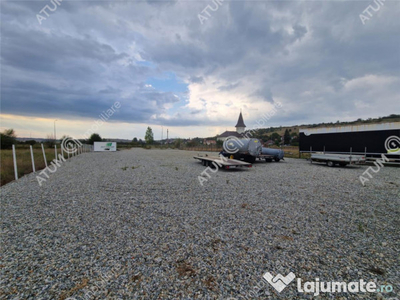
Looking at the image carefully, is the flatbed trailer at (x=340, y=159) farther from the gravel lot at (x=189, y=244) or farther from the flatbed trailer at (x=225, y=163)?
the gravel lot at (x=189, y=244)

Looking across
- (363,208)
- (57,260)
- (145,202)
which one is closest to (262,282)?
(57,260)

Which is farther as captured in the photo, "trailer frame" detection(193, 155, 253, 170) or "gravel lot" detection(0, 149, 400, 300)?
"trailer frame" detection(193, 155, 253, 170)

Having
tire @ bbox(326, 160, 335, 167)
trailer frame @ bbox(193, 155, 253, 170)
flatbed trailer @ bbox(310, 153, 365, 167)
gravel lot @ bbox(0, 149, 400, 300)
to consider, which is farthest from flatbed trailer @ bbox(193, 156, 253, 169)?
tire @ bbox(326, 160, 335, 167)

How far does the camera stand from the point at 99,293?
2.28m

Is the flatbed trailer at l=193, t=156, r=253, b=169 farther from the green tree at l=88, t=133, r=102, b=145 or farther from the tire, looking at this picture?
the green tree at l=88, t=133, r=102, b=145

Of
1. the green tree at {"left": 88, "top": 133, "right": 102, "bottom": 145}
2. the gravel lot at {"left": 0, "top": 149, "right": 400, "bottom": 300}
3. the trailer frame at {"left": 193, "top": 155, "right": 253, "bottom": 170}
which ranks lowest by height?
the gravel lot at {"left": 0, "top": 149, "right": 400, "bottom": 300}

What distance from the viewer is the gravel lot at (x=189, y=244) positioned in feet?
7.88

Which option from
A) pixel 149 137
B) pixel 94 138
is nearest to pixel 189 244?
pixel 94 138

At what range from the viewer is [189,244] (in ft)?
11.1

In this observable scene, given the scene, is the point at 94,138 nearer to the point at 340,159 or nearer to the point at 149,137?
the point at 149,137

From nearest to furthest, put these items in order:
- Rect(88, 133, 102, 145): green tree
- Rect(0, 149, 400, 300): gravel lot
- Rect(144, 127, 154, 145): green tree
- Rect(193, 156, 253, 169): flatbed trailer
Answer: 1. Rect(0, 149, 400, 300): gravel lot
2. Rect(193, 156, 253, 169): flatbed trailer
3. Rect(88, 133, 102, 145): green tree
4. Rect(144, 127, 154, 145): green tree

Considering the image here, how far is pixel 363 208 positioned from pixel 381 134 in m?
12.2

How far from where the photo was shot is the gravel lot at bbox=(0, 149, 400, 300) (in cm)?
240

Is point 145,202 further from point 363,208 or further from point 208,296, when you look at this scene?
point 363,208
